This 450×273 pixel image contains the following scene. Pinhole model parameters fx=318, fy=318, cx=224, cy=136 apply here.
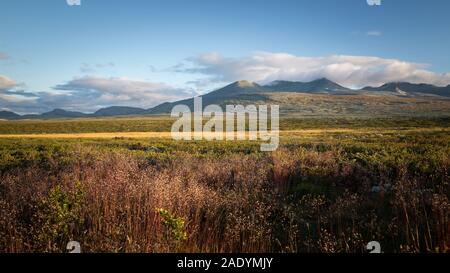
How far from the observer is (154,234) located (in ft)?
18.5

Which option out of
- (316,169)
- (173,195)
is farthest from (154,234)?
(316,169)

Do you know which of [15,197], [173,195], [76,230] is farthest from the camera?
[15,197]

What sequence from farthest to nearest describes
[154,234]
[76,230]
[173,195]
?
[173,195] → [76,230] → [154,234]

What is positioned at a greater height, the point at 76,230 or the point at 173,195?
the point at 173,195

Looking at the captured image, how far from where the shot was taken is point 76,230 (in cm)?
604

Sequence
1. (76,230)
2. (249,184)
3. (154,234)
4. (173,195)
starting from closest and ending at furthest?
(154,234)
(76,230)
(173,195)
(249,184)

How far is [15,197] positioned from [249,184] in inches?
238

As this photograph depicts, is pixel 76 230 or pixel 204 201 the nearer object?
pixel 76 230
